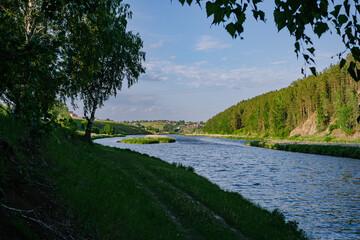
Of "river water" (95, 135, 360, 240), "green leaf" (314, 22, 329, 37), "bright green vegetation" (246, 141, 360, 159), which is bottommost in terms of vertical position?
"river water" (95, 135, 360, 240)

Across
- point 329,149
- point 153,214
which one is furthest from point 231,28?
point 329,149

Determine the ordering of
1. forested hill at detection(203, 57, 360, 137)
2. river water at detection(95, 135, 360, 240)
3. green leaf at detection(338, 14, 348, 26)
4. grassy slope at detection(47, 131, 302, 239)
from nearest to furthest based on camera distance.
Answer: green leaf at detection(338, 14, 348, 26), grassy slope at detection(47, 131, 302, 239), river water at detection(95, 135, 360, 240), forested hill at detection(203, 57, 360, 137)

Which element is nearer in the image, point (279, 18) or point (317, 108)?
point (279, 18)

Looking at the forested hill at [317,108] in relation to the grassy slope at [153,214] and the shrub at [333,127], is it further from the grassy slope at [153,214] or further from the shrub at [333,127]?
the grassy slope at [153,214]

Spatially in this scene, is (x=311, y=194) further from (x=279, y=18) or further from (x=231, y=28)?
(x=231, y=28)

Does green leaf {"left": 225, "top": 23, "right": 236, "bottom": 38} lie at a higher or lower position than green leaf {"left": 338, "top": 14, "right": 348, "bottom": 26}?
lower

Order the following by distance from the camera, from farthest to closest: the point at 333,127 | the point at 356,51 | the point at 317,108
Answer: the point at 317,108
the point at 333,127
the point at 356,51

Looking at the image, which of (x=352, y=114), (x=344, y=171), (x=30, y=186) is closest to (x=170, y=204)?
(x=30, y=186)

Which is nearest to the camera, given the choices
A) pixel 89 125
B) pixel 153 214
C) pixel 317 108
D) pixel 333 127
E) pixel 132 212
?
pixel 132 212

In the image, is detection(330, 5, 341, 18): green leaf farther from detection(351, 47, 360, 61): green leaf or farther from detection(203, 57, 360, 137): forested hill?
detection(203, 57, 360, 137): forested hill

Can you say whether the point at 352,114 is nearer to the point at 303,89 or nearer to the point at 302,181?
the point at 303,89

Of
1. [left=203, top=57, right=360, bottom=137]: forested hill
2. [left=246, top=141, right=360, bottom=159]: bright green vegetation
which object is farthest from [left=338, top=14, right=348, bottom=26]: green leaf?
[left=203, top=57, right=360, bottom=137]: forested hill

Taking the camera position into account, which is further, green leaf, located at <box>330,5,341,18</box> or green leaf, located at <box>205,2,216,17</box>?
green leaf, located at <box>330,5,341,18</box>

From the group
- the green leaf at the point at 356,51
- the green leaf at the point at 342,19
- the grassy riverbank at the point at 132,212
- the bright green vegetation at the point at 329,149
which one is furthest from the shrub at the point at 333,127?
the green leaf at the point at 342,19
